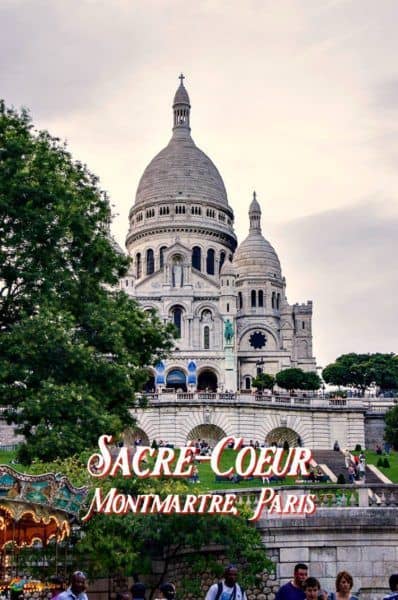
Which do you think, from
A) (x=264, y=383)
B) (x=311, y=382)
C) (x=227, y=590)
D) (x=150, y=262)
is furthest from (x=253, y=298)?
(x=227, y=590)

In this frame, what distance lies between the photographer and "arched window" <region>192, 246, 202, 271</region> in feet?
413

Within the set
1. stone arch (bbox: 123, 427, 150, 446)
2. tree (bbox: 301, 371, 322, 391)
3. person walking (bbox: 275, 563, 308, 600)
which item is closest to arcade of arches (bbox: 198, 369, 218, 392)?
tree (bbox: 301, 371, 322, 391)

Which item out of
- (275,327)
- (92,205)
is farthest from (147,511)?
(275,327)

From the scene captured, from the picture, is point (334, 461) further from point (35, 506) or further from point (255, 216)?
point (255, 216)

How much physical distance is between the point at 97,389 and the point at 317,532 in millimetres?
8367

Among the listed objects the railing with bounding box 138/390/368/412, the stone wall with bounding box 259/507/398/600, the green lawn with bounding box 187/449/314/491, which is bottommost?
the stone wall with bounding box 259/507/398/600

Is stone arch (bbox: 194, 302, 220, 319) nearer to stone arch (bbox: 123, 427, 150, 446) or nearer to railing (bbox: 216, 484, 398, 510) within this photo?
stone arch (bbox: 123, 427, 150, 446)

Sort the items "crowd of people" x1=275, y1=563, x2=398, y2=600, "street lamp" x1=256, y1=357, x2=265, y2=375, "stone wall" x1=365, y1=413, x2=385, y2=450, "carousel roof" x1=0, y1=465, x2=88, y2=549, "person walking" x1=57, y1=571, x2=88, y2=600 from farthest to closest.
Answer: "street lamp" x1=256, y1=357, x2=265, y2=375
"stone wall" x1=365, y1=413, x2=385, y2=450
"carousel roof" x1=0, y1=465, x2=88, y2=549
"person walking" x1=57, y1=571, x2=88, y2=600
"crowd of people" x1=275, y1=563, x2=398, y2=600

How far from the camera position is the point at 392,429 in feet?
209

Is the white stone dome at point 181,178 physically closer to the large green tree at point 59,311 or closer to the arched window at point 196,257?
the arched window at point 196,257

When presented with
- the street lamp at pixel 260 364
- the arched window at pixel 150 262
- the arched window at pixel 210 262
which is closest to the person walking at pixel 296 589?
the street lamp at pixel 260 364

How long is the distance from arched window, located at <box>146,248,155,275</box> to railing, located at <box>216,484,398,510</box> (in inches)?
3818

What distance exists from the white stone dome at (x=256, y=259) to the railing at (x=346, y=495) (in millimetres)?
94460

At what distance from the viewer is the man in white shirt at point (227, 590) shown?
17.6 meters
